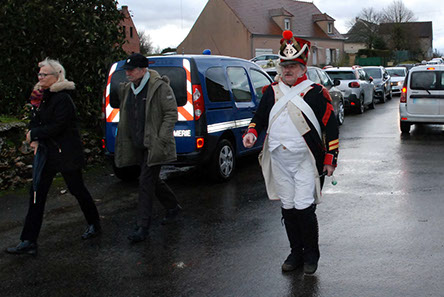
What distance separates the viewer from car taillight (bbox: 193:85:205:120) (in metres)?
7.38

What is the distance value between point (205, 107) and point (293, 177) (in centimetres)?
322

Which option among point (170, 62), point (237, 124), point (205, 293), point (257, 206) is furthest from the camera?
point (237, 124)

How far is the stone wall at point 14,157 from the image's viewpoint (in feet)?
26.6

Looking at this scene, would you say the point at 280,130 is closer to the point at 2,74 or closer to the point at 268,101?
the point at 268,101

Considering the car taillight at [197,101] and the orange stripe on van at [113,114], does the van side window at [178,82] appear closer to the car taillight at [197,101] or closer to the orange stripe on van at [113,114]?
the car taillight at [197,101]

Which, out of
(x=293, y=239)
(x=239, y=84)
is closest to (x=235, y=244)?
(x=293, y=239)

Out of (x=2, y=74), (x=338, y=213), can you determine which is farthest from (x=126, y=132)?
(x=2, y=74)

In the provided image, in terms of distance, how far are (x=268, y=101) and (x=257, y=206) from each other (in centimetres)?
252

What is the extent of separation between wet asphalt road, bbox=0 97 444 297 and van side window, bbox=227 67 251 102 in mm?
1285

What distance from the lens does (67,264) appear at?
4.94m

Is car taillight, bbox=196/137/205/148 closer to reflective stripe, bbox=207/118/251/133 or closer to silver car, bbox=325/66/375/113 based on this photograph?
reflective stripe, bbox=207/118/251/133

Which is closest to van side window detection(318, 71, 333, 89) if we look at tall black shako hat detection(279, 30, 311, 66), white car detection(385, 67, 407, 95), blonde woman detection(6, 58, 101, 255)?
blonde woman detection(6, 58, 101, 255)

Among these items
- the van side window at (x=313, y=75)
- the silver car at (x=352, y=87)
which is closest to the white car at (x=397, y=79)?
the silver car at (x=352, y=87)

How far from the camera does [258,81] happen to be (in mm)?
9500
